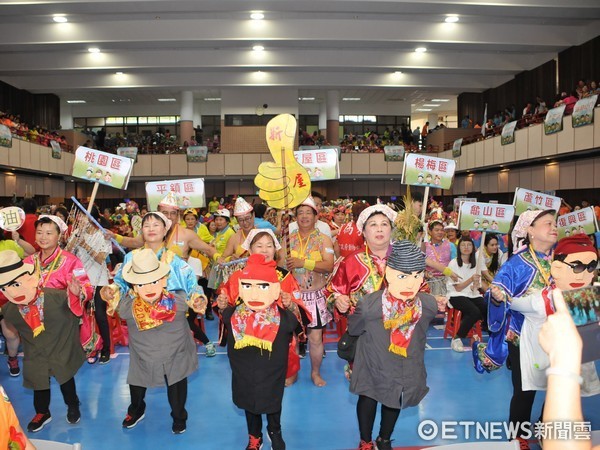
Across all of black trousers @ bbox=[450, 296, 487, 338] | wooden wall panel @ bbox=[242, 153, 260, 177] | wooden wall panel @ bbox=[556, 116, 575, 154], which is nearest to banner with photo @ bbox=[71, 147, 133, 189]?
black trousers @ bbox=[450, 296, 487, 338]

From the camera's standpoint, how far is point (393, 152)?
25.4 m

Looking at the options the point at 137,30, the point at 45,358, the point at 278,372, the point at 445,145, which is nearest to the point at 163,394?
the point at 45,358

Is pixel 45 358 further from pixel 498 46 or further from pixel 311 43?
pixel 498 46

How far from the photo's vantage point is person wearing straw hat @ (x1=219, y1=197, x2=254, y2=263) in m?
5.89

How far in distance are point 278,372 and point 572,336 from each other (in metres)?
2.55

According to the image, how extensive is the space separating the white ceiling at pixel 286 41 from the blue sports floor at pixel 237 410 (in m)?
11.3

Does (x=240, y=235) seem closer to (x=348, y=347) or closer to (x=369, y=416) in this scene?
(x=348, y=347)

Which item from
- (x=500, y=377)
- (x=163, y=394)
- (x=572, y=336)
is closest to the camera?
(x=572, y=336)

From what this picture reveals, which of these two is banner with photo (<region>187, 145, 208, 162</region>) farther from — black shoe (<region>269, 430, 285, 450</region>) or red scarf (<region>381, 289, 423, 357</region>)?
red scarf (<region>381, 289, 423, 357</region>)

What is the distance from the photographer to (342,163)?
1006 inches

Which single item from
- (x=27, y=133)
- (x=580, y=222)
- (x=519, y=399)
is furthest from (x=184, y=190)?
(x=27, y=133)

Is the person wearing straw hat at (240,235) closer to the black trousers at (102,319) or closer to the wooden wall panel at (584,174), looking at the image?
the black trousers at (102,319)

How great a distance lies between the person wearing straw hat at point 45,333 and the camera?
3963 mm

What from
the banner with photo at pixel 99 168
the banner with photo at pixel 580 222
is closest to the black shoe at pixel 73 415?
the banner with photo at pixel 99 168
